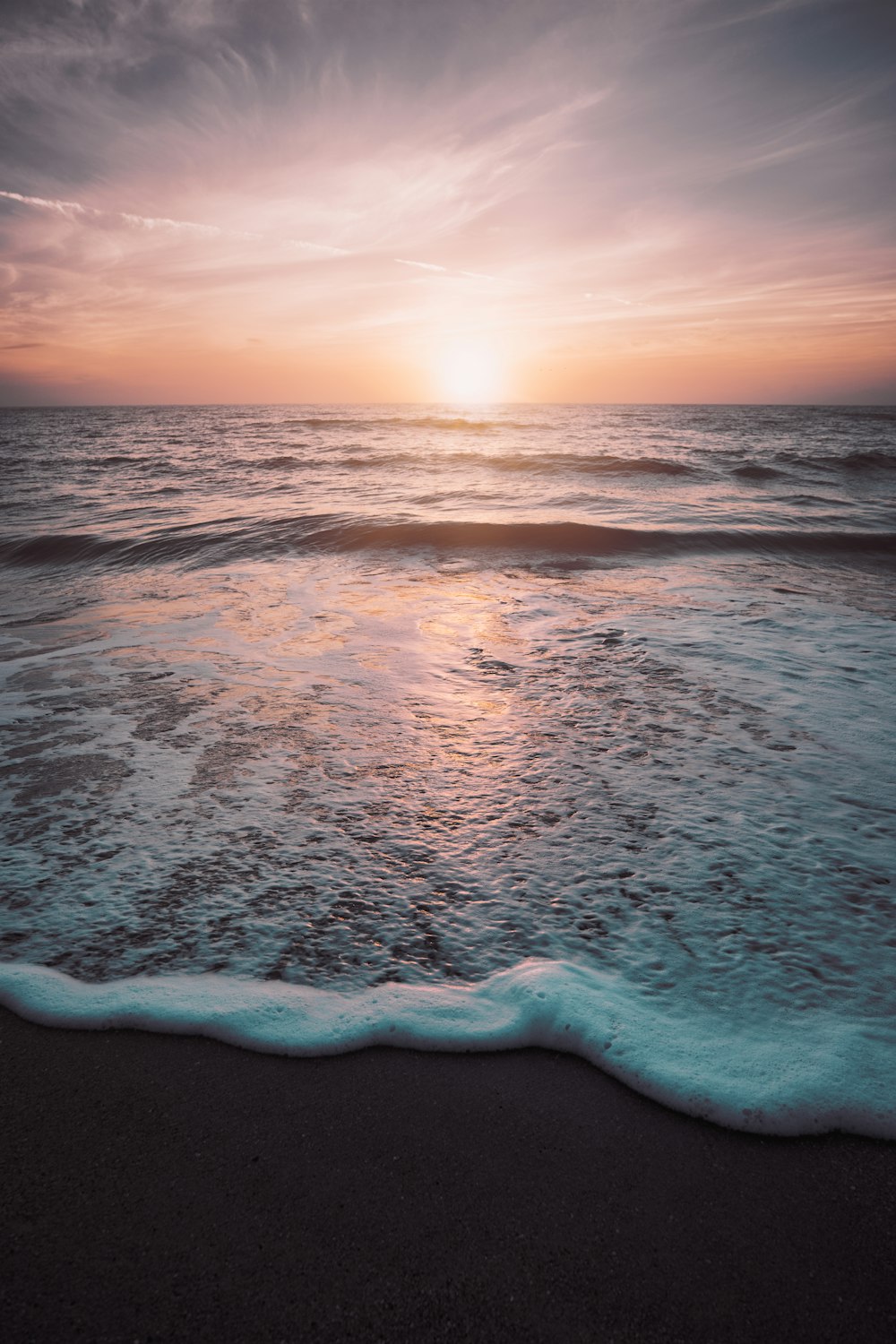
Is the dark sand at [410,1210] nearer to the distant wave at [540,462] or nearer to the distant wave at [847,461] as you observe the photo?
the distant wave at [540,462]

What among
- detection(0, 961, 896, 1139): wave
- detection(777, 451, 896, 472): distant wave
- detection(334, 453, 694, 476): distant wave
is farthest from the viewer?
detection(777, 451, 896, 472): distant wave

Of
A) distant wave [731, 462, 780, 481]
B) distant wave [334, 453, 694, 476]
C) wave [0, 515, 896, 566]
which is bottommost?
→ wave [0, 515, 896, 566]

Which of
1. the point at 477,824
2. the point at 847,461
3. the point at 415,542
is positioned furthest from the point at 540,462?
the point at 477,824

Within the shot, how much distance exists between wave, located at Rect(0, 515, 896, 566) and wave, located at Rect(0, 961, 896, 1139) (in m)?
7.80

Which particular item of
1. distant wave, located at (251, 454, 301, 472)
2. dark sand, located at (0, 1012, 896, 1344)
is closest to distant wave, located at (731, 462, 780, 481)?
distant wave, located at (251, 454, 301, 472)

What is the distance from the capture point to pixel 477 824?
2.80 meters

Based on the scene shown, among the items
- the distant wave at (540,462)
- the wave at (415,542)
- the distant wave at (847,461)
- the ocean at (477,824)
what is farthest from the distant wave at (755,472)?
the ocean at (477,824)

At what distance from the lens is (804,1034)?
6.15ft

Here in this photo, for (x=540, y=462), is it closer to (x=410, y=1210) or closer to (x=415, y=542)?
(x=415, y=542)

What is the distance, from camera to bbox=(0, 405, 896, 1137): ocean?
6.31 feet

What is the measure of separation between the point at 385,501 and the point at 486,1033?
41.0ft

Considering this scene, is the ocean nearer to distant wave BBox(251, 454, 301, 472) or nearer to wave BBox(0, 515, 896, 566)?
wave BBox(0, 515, 896, 566)

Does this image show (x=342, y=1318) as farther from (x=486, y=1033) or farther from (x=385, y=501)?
(x=385, y=501)

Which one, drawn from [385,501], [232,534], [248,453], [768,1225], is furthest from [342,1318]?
[248,453]
